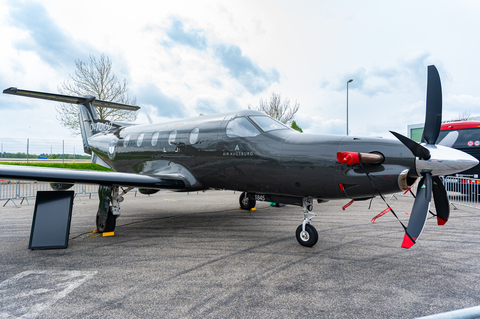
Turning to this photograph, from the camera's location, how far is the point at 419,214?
388 cm

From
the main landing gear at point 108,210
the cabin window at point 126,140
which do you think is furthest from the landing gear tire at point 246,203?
the main landing gear at point 108,210

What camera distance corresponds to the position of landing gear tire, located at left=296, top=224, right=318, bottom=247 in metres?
5.06

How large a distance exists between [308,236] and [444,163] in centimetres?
247

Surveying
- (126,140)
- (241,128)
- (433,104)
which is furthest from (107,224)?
(433,104)

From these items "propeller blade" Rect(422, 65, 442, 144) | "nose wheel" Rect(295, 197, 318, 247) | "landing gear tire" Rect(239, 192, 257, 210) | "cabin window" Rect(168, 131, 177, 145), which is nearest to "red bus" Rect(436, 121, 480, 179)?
"landing gear tire" Rect(239, 192, 257, 210)

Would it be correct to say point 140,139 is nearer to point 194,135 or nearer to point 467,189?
point 194,135

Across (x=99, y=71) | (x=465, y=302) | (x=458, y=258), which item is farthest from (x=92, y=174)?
(x=99, y=71)

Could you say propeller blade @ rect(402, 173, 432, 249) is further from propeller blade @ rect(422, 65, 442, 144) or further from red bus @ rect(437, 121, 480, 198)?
red bus @ rect(437, 121, 480, 198)

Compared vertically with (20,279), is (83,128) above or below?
above

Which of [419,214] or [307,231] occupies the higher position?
[419,214]

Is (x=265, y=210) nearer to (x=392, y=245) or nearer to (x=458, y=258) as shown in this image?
(x=392, y=245)

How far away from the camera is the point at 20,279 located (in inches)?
152

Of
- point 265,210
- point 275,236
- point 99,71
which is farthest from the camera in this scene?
point 99,71

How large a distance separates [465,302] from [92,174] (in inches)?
243
